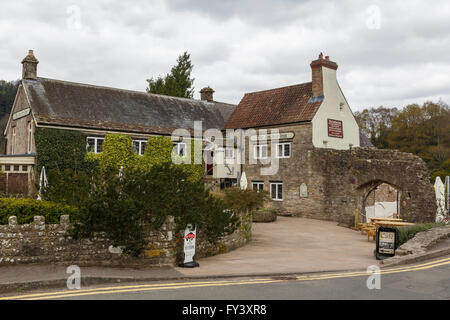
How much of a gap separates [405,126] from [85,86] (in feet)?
142

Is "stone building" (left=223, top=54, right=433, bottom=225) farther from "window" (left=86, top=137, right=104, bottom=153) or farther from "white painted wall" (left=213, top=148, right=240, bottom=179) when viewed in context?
"window" (left=86, top=137, right=104, bottom=153)

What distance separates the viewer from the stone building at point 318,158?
24625mm

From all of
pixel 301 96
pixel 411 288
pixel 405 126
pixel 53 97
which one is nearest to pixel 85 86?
pixel 53 97

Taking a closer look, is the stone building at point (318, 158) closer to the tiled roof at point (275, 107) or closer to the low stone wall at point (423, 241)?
the tiled roof at point (275, 107)

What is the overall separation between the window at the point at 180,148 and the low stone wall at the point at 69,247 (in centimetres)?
1970

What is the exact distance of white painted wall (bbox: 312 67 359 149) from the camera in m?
29.0

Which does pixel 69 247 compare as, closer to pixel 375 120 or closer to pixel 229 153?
pixel 229 153

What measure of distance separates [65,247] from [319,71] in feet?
76.0

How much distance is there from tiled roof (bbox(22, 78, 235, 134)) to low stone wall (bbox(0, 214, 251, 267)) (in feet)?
55.7

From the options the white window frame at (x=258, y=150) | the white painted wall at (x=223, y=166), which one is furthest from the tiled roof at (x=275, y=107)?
the white painted wall at (x=223, y=166)

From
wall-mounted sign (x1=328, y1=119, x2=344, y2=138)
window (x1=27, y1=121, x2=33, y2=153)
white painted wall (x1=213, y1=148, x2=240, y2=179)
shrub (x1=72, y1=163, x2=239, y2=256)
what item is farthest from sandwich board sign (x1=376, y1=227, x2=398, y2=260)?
window (x1=27, y1=121, x2=33, y2=153)

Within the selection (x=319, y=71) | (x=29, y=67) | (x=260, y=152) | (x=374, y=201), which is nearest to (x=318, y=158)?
(x=260, y=152)

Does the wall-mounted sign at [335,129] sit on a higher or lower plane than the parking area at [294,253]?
higher
